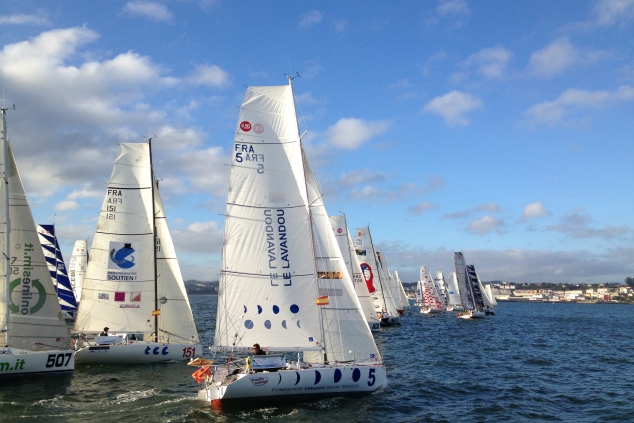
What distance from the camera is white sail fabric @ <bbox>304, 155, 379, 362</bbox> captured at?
58.4ft

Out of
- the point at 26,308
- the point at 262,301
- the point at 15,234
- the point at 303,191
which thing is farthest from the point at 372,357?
the point at 15,234

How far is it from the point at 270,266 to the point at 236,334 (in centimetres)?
268

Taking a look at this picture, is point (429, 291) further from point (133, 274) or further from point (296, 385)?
point (296, 385)

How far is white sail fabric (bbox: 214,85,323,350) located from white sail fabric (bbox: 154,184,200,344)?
10291 millimetres

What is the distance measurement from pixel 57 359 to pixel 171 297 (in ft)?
24.4

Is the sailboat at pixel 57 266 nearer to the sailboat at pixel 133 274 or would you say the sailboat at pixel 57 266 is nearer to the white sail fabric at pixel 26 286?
the sailboat at pixel 133 274

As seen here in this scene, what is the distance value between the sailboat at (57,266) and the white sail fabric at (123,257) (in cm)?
2169

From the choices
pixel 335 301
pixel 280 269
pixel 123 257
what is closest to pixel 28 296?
pixel 123 257

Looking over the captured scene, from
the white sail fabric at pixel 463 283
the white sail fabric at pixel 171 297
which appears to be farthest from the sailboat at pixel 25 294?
the white sail fabric at pixel 463 283

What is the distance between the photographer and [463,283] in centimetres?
7425

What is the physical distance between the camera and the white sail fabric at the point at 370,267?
53.1 meters

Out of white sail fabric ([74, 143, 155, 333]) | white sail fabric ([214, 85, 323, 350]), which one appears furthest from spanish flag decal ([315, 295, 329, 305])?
white sail fabric ([74, 143, 155, 333])

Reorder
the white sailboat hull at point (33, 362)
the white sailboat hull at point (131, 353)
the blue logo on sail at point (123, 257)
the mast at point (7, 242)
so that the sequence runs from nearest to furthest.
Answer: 1. the white sailboat hull at point (33, 362)
2. the mast at point (7, 242)
3. the white sailboat hull at point (131, 353)
4. the blue logo on sail at point (123, 257)

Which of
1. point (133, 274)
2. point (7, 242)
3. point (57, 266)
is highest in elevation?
point (57, 266)
